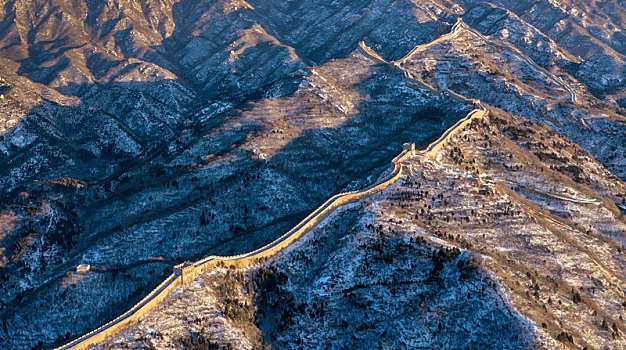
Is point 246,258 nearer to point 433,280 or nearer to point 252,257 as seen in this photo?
point 252,257

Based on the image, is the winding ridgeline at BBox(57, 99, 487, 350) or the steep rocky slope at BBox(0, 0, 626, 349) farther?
the steep rocky slope at BBox(0, 0, 626, 349)

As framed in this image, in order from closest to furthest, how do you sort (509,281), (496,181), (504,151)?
(509,281) < (496,181) < (504,151)

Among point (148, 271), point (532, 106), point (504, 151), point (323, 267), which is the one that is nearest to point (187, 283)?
point (148, 271)

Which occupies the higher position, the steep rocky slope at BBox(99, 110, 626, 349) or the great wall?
the great wall

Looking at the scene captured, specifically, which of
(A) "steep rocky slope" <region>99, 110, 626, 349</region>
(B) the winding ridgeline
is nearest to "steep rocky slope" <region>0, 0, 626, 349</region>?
(A) "steep rocky slope" <region>99, 110, 626, 349</region>

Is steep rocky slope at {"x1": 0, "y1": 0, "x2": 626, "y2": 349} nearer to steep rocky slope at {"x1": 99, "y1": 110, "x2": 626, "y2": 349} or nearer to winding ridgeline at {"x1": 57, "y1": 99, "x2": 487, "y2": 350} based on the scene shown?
steep rocky slope at {"x1": 99, "y1": 110, "x2": 626, "y2": 349}

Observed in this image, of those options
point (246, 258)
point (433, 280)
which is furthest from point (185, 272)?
point (433, 280)

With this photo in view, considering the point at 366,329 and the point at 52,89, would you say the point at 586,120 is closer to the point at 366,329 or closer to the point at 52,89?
the point at 366,329
